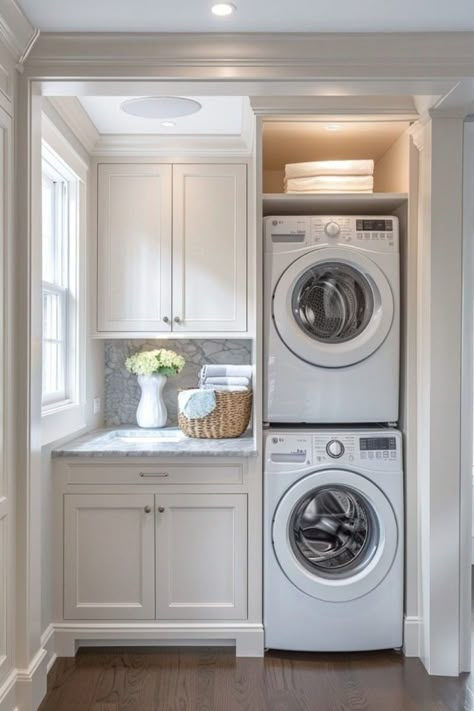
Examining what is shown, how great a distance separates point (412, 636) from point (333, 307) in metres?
1.52

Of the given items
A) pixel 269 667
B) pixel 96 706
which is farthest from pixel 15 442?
pixel 269 667

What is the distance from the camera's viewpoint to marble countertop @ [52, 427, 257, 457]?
118 inches

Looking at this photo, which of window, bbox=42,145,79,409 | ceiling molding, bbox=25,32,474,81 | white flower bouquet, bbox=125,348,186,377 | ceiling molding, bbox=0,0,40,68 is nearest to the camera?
ceiling molding, bbox=0,0,40,68

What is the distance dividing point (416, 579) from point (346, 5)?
2344mm

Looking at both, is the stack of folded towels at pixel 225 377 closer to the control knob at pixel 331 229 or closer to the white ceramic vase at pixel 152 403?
the white ceramic vase at pixel 152 403

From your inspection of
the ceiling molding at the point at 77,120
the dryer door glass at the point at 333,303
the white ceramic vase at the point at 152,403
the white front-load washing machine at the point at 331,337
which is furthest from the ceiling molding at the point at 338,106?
the white ceramic vase at the point at 152,403

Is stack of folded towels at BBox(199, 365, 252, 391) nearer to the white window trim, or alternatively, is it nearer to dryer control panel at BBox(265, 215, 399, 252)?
the white window trim

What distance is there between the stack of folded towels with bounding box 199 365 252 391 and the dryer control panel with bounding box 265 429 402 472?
0.57 metres

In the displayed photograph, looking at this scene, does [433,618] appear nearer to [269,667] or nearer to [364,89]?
[269,667]

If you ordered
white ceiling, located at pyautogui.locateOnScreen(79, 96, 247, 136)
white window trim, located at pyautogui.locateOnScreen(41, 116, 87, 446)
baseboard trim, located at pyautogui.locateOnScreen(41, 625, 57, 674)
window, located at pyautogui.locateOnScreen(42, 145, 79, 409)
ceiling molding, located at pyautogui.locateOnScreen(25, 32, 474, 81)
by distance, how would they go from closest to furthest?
ceiling molding, located at pyautogui.locateOnScreen(25, 32, 474, 81)
baseboard trim, located at pyautogui.locateOnScreen(41, 625, 57, 674)
white ceiling, located at pyautogui.locateOnScreen(79, 96, 247, 136)
white window trim, located at pyautogui.locateOnScreen(41, 116, 87, 446)
window, located at pyautogui.locateOnScreen(42, 145, 79, 409)

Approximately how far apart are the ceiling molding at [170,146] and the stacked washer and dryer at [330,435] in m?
0.80

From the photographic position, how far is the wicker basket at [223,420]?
3.33m

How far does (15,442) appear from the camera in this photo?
246 cm

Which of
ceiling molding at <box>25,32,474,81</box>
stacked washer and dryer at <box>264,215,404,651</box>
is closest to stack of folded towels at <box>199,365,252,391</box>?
stacked washer and dryer at <box>264,215,404,651</box>
